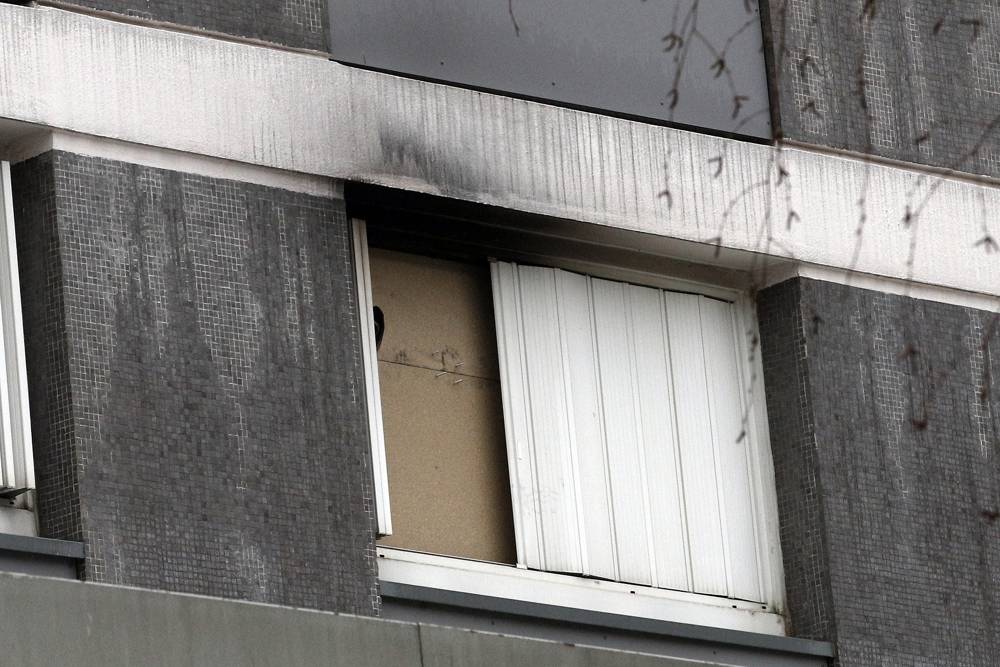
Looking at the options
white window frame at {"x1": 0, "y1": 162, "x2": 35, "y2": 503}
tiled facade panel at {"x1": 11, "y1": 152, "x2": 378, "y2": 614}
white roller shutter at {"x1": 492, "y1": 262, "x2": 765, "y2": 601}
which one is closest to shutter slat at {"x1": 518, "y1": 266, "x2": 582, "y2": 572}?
white roller shutter at {"x1": 492, "y1": 262, "x2": 765, "y2": 601}

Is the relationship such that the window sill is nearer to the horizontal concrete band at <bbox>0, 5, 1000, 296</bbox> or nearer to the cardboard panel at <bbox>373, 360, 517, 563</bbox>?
the cardboard panel at <bbox>373, 360, 517, 563</bbox>

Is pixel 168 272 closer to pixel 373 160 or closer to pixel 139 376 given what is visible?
pixel 139 376

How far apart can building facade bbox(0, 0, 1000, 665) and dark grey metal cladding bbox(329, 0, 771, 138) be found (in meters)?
0.02

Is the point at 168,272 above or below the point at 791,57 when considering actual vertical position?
below

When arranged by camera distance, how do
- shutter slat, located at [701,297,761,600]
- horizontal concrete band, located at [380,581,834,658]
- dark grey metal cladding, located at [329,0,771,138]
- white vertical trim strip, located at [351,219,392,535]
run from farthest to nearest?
shutter slat, located at [701,297,761,600], dark grey metal cladding, located at [329,0,771,138], white vertical trim strip, located at [351,219,392,535], horizontal concrete band, located at [380,581,834,658]

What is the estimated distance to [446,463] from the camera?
1459 cm

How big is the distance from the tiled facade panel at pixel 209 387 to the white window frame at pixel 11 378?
99 millimetres

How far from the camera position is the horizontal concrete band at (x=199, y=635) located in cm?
1194

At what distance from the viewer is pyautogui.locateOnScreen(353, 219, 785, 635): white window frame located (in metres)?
14.1

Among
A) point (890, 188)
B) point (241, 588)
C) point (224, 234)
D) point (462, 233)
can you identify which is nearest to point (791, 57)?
point (890, 188)

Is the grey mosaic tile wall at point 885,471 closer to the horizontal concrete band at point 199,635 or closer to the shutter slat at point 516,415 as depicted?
the shutter slat at point 516,415

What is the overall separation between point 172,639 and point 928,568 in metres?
4.88

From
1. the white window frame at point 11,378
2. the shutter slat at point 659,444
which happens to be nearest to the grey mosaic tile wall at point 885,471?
the shutter slat at point 659,444

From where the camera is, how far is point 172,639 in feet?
40.5
